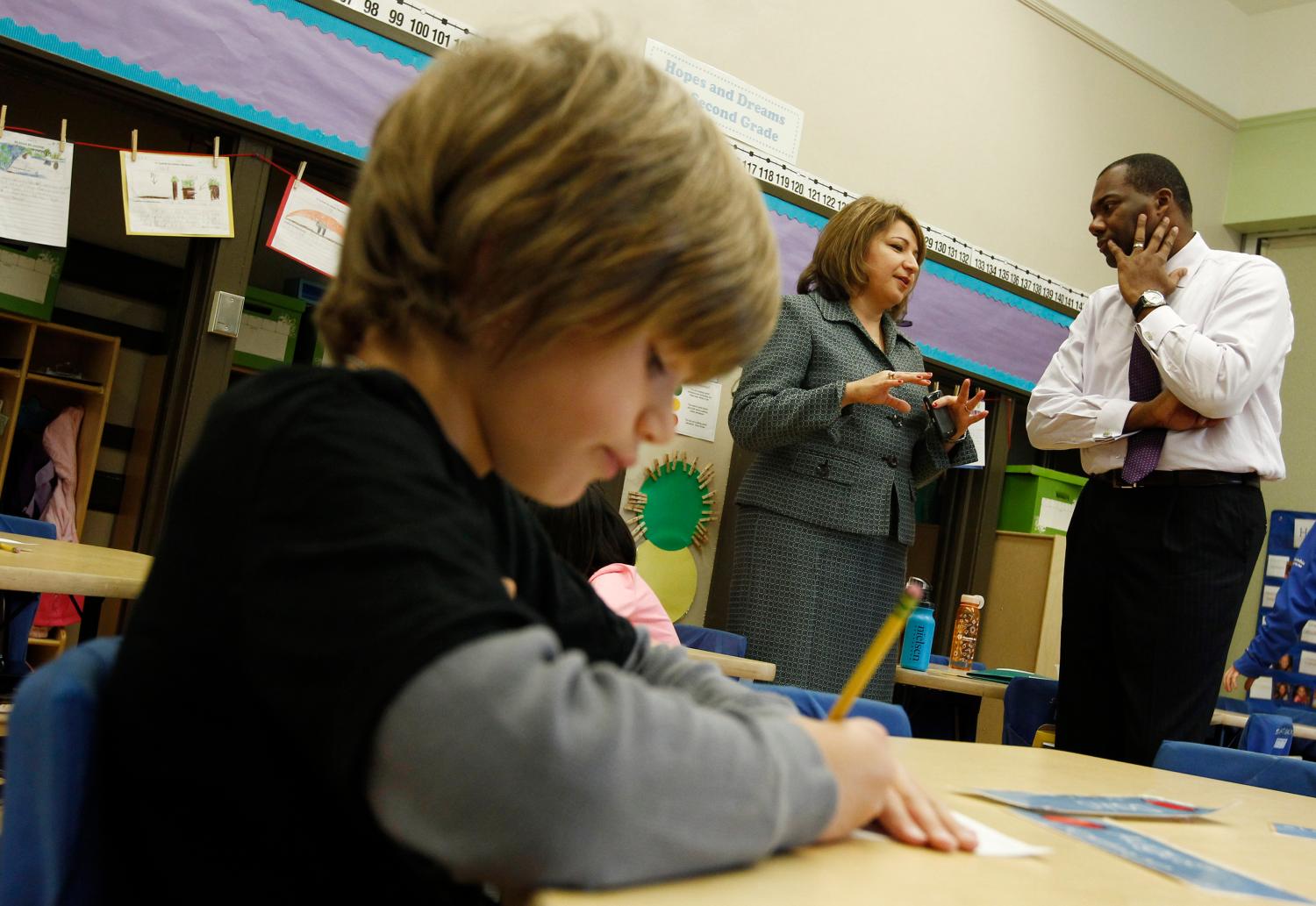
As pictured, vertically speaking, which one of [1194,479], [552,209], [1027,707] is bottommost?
[1027,707]

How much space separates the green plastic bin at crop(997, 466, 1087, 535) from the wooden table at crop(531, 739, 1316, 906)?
4.21 m

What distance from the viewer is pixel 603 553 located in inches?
92.4

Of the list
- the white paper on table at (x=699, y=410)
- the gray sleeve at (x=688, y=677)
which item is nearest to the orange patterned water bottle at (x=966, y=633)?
the white paper on table at (x=699, y=410)

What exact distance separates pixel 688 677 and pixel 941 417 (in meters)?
2.45

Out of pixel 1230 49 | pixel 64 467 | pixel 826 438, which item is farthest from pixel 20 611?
pixel 1230 49

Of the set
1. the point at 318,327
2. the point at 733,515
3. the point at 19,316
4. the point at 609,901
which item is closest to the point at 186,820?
the point at 609,901

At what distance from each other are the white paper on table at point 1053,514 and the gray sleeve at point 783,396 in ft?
8.55

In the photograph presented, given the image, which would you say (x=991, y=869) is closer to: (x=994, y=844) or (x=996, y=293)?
(x=994, y=844)

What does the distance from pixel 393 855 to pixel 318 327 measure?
1.28 feet

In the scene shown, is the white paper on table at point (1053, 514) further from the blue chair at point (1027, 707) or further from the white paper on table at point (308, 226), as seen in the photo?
the white paper on table at point (308, 226)

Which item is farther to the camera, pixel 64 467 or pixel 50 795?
pixel 64 467

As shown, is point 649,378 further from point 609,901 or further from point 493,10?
point 493,10

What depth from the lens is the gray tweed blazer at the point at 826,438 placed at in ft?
10.2

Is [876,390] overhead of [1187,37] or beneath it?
beneath
